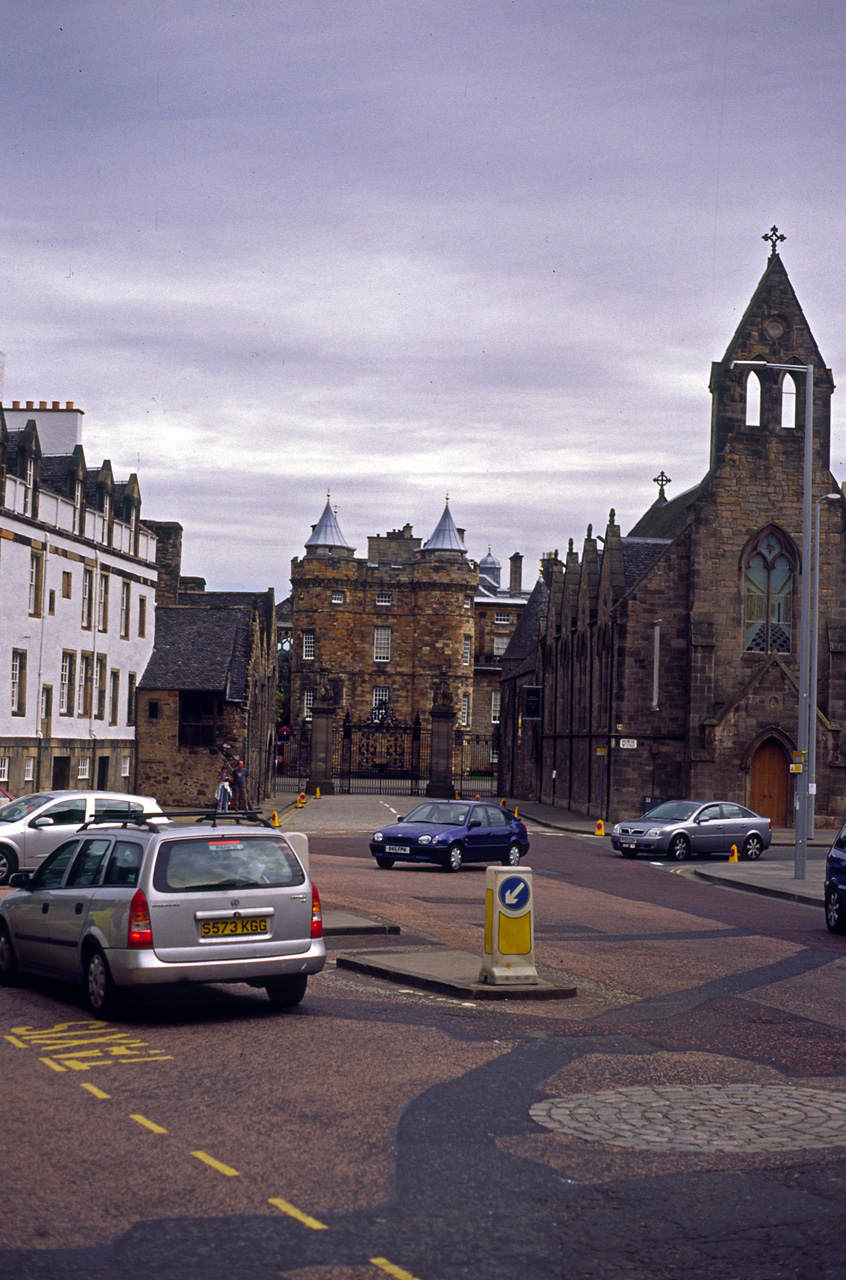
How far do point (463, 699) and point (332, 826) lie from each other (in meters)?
49.0

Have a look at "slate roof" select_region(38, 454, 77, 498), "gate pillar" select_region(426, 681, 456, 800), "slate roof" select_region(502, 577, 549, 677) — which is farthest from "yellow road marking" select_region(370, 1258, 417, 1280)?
"slate roof" select_region(502, 577, 549, 677)

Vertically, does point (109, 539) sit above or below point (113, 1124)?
above

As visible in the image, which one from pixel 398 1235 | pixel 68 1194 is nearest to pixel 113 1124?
pixel 68 1194

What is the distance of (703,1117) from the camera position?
313 inches

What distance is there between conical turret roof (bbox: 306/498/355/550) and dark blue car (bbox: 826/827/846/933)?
237 feet

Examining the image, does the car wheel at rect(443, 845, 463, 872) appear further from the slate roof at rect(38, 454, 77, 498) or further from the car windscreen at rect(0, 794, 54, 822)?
the slate roof at rect(38, 454, 77, 498)

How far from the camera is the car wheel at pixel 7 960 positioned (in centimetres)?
1248

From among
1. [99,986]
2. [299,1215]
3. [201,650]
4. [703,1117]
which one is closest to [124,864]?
[99,986]

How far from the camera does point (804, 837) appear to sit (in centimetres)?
2695

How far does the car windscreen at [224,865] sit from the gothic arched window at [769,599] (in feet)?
127

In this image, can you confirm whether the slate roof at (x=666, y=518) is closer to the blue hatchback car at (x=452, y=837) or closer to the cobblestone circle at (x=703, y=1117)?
the blue hatchback car at (x=452, y=837)

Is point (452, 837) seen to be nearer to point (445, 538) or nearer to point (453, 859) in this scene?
point (453, 859)

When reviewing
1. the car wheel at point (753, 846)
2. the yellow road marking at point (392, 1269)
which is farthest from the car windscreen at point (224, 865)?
the car wheel at point (753, 846)

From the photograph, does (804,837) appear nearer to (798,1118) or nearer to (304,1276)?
(798,1118)
